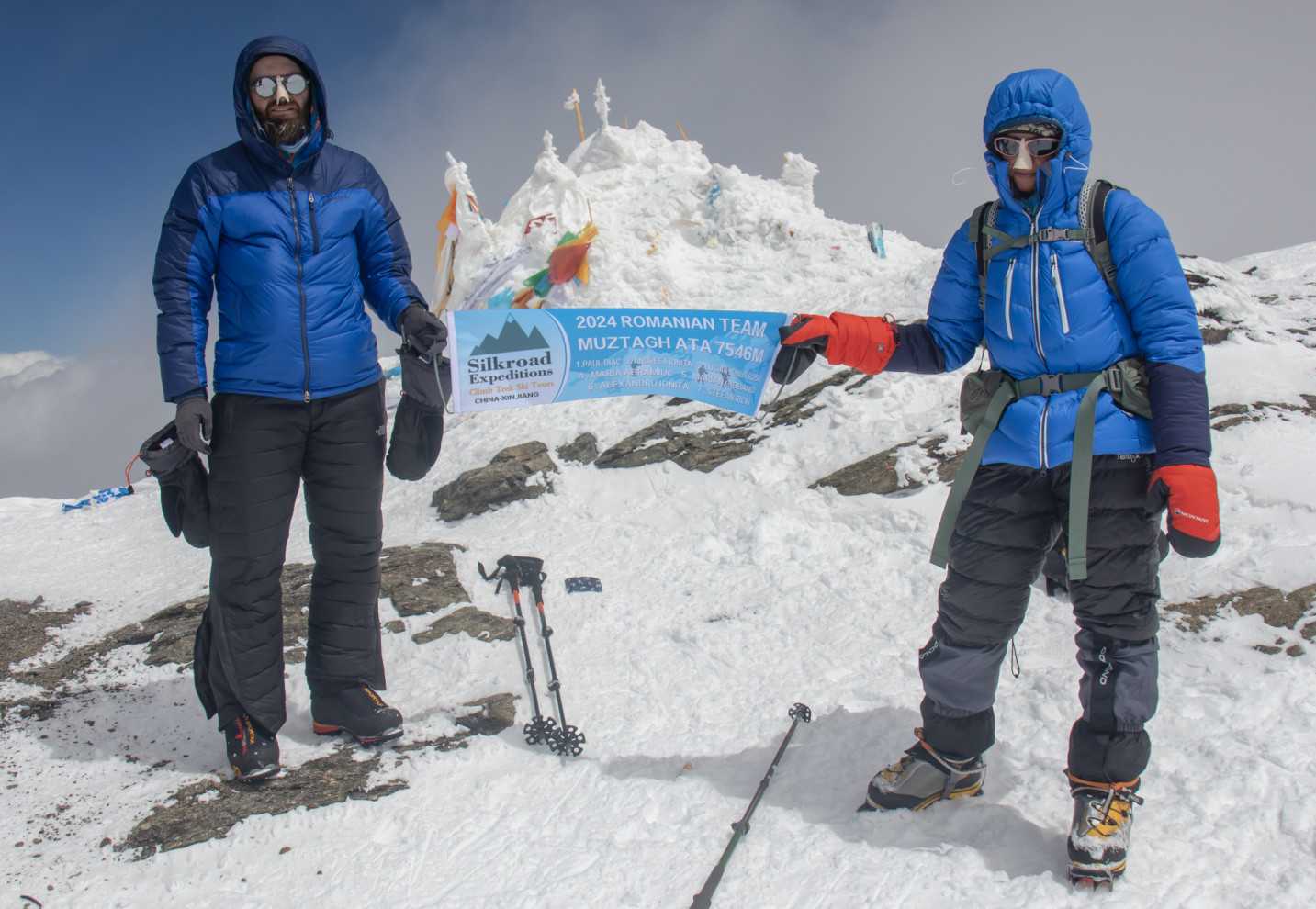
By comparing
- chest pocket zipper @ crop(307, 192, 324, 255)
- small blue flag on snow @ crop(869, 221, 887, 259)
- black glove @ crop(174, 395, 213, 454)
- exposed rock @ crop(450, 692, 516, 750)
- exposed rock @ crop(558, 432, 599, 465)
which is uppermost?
small blue flag on snow @ crop(869, 221, 887, 259)

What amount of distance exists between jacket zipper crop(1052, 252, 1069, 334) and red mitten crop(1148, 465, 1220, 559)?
551 mm

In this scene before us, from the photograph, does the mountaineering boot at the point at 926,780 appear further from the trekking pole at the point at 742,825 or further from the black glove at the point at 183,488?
the black glove at the point at 183,488

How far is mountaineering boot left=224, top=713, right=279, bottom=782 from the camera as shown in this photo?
357cm

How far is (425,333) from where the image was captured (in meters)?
3.68

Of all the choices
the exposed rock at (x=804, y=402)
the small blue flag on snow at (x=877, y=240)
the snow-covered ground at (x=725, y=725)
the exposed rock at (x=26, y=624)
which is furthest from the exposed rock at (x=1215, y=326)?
the small blue flag on snow at (x=877, y=240)

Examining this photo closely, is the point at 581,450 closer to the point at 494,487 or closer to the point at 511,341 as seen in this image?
the point at 494,487

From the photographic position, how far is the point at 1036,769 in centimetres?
329

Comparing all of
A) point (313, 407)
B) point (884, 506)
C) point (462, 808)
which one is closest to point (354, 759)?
point (462, 808)

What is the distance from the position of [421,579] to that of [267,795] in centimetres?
235

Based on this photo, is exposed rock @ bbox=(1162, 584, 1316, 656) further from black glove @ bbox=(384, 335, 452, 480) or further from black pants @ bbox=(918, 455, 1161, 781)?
black glove @ bbox=(384, 335, 452, 480)

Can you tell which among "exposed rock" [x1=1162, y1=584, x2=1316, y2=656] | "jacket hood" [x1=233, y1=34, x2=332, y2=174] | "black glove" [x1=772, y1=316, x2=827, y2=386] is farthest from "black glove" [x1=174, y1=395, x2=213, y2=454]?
"exposed rock" [x1=1162, y1=584, x2=1316, y2=656]

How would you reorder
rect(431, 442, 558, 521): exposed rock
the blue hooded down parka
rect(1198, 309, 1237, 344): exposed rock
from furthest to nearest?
rect(1198, 309, 1237, 344): exposed rock < rect(431, 442, 558, 521): exposed rock < the blue hooded down parka

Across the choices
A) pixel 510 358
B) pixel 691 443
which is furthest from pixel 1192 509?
pixel 691 443

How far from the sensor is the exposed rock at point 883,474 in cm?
703
